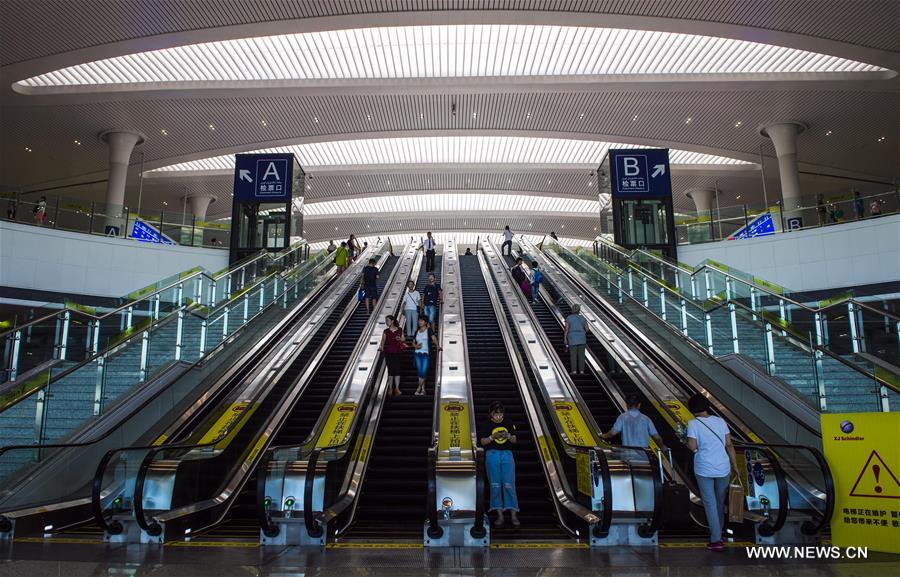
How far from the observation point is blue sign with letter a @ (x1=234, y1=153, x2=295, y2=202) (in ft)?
72.3

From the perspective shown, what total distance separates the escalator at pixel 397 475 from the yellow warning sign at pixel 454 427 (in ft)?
1.46

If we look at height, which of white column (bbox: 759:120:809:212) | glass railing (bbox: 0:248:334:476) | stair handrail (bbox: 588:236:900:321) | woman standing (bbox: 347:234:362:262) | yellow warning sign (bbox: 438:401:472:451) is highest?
white column (bbox: 759:120:809:212)

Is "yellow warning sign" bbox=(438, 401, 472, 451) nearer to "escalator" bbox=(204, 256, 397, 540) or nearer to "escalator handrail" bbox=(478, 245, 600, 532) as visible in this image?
"escalator handrail" bbox=(478, 245, 600, 532)

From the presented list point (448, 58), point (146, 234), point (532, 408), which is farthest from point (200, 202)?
point (532, 408)

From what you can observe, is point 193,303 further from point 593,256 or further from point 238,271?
point 593,256

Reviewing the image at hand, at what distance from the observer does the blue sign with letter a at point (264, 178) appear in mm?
22031

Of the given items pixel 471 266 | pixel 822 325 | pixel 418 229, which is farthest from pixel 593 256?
pixel 418 229

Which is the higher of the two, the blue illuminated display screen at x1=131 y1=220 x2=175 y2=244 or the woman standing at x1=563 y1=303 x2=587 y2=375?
the blue illuminated display screen at x1=131 y1=220 x2=175 y2=244

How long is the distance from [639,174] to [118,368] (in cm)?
1799

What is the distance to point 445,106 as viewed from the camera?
81.5ft

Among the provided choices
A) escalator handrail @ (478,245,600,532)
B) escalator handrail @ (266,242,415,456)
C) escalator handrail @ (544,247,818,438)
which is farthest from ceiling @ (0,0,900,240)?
escalator handrail @ (266,242,415,456)

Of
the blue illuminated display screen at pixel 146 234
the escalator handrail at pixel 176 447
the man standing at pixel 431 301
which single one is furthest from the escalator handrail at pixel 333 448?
the blue illuminated display screen at pixel 146 234

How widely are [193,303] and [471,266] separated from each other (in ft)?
41.7

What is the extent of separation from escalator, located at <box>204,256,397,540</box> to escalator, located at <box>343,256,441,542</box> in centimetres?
99
